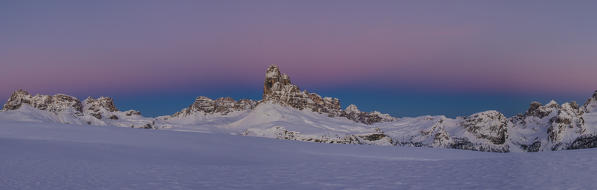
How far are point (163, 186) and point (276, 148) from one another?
22.2m

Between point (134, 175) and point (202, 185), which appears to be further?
point (134, 175)

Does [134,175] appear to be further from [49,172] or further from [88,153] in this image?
A: [88,153]

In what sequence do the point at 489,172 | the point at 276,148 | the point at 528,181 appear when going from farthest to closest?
the point at 276,148 < the point at 489,172 < the point at 528,181

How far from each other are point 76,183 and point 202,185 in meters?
4.63

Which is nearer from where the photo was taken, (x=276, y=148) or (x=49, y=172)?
(x=49, y=172)

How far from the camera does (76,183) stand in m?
17.1

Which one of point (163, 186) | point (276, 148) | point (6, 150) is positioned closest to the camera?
point (163, 186)

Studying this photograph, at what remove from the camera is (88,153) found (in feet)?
95.8

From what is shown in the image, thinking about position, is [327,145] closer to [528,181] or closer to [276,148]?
[276,148]

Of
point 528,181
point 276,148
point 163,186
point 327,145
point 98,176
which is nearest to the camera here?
point 528,181

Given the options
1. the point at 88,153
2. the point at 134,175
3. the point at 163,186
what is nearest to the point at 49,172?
the point at 134,175

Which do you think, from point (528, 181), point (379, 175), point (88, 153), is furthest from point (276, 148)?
point (528, 181)

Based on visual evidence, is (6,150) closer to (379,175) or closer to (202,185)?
(202,185)

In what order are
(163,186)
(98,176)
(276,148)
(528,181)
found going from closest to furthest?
(528,181) < (163,186) < (98,176) < (276,148)
